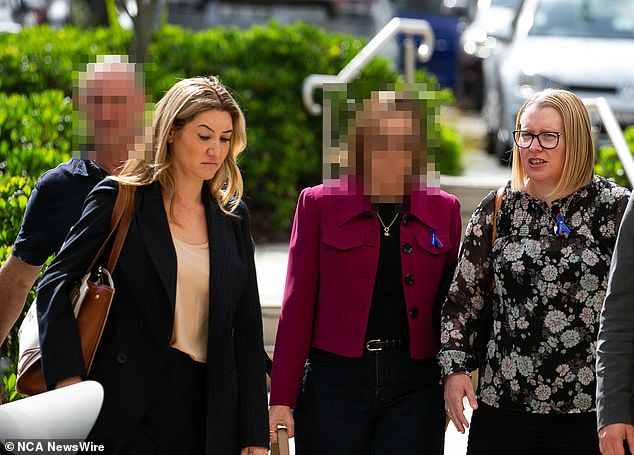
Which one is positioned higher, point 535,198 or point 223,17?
point 223,17

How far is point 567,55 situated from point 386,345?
7059 mm

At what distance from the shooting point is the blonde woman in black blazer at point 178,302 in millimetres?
3281

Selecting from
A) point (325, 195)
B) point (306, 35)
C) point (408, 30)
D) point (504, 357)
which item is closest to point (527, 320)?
point (504, 357)

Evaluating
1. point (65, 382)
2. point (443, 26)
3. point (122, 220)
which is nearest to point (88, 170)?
point (122, 220)

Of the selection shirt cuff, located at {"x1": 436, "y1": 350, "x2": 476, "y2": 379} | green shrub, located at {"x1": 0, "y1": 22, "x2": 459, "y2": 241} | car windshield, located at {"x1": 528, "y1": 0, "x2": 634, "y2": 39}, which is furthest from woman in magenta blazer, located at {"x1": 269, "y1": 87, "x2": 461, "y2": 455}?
car windshield, located at {"x1": 528, "y1": 0, "x2": 634, "y2": 39}

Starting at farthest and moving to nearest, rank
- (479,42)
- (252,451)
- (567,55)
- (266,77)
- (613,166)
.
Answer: (479,42) → (567,55) → (266,77) → (613,166) → (252,451)

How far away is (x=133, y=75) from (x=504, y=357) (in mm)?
1489

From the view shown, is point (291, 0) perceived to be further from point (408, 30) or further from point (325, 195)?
point (325, 195)

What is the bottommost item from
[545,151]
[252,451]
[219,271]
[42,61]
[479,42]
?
[252,451]

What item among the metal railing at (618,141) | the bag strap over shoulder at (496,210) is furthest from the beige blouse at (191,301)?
the metal railing at (618,141)

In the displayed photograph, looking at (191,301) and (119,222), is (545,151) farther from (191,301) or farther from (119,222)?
(119,222)

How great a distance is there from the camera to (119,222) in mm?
3305

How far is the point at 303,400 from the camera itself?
3.82 metres

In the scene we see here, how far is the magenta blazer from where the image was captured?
3.72 m
